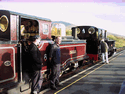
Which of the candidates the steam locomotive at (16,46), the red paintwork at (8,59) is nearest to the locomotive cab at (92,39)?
the steam locomotive at (16,46)

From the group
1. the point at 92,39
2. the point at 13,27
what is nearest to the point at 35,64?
the point at 13,27

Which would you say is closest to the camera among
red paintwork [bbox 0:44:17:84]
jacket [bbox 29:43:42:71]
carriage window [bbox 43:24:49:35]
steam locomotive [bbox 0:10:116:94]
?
red paintwork [bbox 0:44:17:84]

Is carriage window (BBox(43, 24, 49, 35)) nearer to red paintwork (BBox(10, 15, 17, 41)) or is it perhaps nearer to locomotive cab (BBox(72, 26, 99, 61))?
red paintwork (BBox(10, 15, 17, 41))

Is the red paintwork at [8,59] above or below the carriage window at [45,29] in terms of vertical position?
below

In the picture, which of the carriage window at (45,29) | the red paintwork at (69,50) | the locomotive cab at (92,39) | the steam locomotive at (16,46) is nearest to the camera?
the steam locomotive at (16,46)

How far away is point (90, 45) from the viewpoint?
36.4 feet

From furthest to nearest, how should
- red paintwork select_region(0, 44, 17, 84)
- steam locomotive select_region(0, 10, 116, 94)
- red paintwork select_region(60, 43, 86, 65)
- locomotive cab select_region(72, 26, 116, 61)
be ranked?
1. locomotive cab select_region(72, 26, 116, 61)
2. red paintwork select_region(60, 43, 86, 65)
3. steam locomotive select_region(0, 10, 116, 94)
4. red paintwork select_region(0, 44, 17, 84)

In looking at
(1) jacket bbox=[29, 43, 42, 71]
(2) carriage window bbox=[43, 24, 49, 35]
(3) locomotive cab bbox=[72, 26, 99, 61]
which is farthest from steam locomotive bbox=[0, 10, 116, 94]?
(3) locomotive cab bbox=[72, 26, 99, 61]

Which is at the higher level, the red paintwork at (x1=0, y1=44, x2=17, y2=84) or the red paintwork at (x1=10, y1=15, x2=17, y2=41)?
the red paintwork at (x1=10, y1=15, x2=17, y2=41)

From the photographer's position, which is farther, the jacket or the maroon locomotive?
the jacket

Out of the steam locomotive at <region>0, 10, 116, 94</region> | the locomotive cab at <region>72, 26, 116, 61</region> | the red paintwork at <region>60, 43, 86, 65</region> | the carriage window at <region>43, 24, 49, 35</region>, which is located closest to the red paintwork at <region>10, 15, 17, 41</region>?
the steam locomotive at <region>0, 10, 116, 94</region>

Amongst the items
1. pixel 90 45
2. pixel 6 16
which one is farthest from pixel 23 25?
pixel 90 45

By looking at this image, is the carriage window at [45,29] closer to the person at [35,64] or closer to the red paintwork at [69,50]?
the person at [35,64]

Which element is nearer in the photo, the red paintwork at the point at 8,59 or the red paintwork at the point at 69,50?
the red paintwork at the point at 8,59
